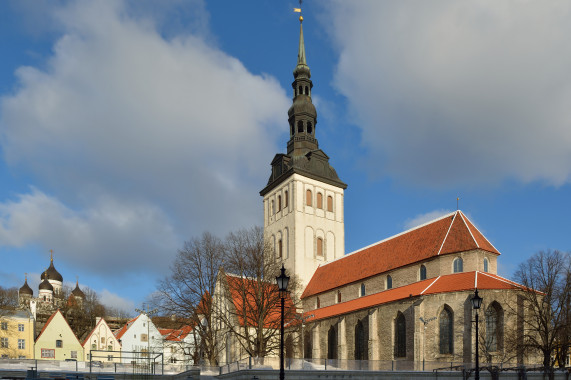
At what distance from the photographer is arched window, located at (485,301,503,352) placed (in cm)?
4112

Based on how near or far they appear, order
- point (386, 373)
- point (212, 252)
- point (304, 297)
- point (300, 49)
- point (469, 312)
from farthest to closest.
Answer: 1. point (300, 49)
2. point (304, 297)
3. point (212, 252)
4. point (469, 312)
5. point (386, 373)

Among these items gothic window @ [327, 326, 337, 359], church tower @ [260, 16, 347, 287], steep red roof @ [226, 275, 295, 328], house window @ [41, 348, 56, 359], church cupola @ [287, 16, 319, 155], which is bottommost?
house window @ [41, 348, 56, 359]

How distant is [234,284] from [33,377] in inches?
793

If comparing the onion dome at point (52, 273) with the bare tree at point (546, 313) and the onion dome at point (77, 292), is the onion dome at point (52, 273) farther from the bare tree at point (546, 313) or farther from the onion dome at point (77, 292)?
the bare tree at point (546, 313)

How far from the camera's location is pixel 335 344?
171 feet

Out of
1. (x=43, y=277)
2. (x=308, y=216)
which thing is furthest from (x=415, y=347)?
(x=43, y=277)

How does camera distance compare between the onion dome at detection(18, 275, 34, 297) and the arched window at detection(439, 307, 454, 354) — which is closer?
the arched window at detection(439, 307, 454, 354)

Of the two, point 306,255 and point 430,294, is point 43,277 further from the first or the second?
point 430,294

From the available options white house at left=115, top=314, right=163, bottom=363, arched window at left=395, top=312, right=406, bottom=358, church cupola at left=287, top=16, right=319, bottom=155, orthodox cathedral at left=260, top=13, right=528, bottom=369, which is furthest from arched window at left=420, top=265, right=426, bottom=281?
white house at left=115, top=314, right=163, bottom=363

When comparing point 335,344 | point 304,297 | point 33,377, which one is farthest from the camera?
point 304,297

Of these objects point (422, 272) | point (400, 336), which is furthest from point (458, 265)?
point (400, 336)

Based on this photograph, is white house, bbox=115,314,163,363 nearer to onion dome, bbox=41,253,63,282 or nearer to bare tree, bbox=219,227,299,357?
bare tree, bbox=219,227,299,357

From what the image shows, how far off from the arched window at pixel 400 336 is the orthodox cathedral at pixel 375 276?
0.08 meters

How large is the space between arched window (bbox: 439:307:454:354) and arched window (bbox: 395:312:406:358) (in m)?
3.15
